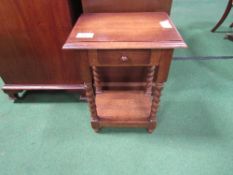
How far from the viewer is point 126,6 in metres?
1.04

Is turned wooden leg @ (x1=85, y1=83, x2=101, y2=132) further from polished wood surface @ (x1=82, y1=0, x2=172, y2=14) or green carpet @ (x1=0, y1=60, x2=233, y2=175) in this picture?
polished wood surface @ (x1=82, y1=0, x2=172, y2=14)

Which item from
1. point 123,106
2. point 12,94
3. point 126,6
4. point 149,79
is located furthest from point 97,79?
point 12,94

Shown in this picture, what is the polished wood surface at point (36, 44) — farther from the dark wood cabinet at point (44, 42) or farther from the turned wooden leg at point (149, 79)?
the turned wooden leg at point (149, 79)

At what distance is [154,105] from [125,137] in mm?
326

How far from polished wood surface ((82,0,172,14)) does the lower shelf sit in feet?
1.93

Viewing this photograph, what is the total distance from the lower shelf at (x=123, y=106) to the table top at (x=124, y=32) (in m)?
0.56

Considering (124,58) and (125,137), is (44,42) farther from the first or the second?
(125,137)

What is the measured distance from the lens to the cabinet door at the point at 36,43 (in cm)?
100

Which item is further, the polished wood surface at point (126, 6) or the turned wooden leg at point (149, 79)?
the turned wooden leg at point (149, 79)

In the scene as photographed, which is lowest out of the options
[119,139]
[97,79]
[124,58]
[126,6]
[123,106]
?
[119,139]

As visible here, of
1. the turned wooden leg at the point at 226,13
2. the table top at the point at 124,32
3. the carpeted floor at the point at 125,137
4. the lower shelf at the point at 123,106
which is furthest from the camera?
the turned wooden leg at the point at 226,13

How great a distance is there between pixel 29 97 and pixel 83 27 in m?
0.94

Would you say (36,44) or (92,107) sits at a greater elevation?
(36,44)

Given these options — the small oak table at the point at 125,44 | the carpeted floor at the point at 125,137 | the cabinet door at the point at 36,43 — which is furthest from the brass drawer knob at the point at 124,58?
the carpeted floor at the point at 125,137
